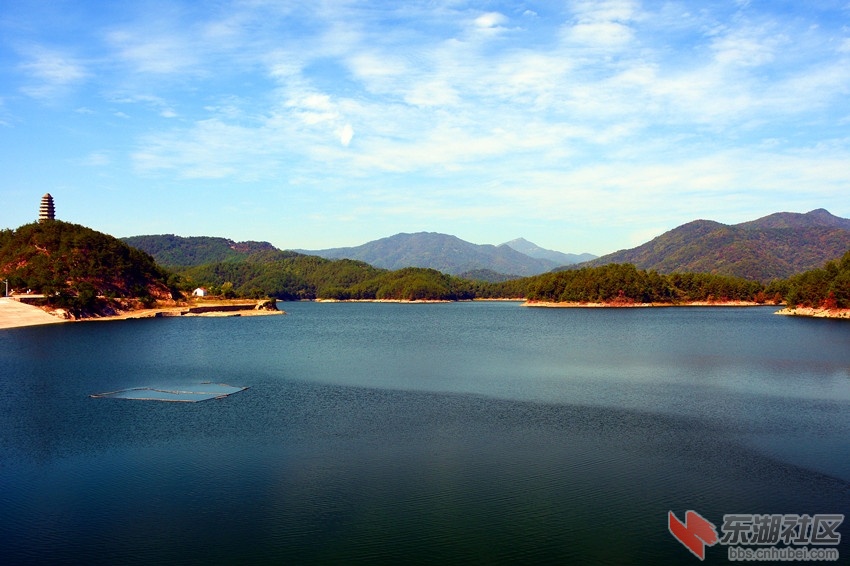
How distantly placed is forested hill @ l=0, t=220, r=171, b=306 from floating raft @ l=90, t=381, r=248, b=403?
71.6 meters

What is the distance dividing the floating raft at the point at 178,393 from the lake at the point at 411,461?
95 centimetres

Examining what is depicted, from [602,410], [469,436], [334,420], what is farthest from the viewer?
[602,410]

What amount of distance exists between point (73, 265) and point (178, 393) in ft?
289

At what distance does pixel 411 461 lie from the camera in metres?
19.0

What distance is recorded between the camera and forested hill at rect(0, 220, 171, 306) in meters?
95.6

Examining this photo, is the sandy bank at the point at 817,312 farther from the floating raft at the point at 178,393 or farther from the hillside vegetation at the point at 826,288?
the floating raft at the point at 178,393

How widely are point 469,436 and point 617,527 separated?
8.49 metres

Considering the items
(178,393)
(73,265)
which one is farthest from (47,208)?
(178,393)

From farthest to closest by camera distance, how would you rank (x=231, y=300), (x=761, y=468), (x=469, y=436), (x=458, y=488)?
(x=231, y=300)
(x=469, y=436)
(x=761, y=468)
(x=458, y=488)

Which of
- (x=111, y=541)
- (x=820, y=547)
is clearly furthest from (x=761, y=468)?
(x=111, y=541)

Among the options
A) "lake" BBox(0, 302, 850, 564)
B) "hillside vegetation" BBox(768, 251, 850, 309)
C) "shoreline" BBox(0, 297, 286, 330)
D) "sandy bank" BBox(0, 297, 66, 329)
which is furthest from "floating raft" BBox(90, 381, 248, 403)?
"hillside vegetation" BBox(768, 251, 850, 309)

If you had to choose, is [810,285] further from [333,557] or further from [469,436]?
[333,557]

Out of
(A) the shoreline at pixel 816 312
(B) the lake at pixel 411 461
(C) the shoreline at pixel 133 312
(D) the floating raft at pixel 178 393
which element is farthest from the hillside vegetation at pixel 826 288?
(C) the shoreline at pixel 133 312

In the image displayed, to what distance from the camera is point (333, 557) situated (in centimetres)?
1270
